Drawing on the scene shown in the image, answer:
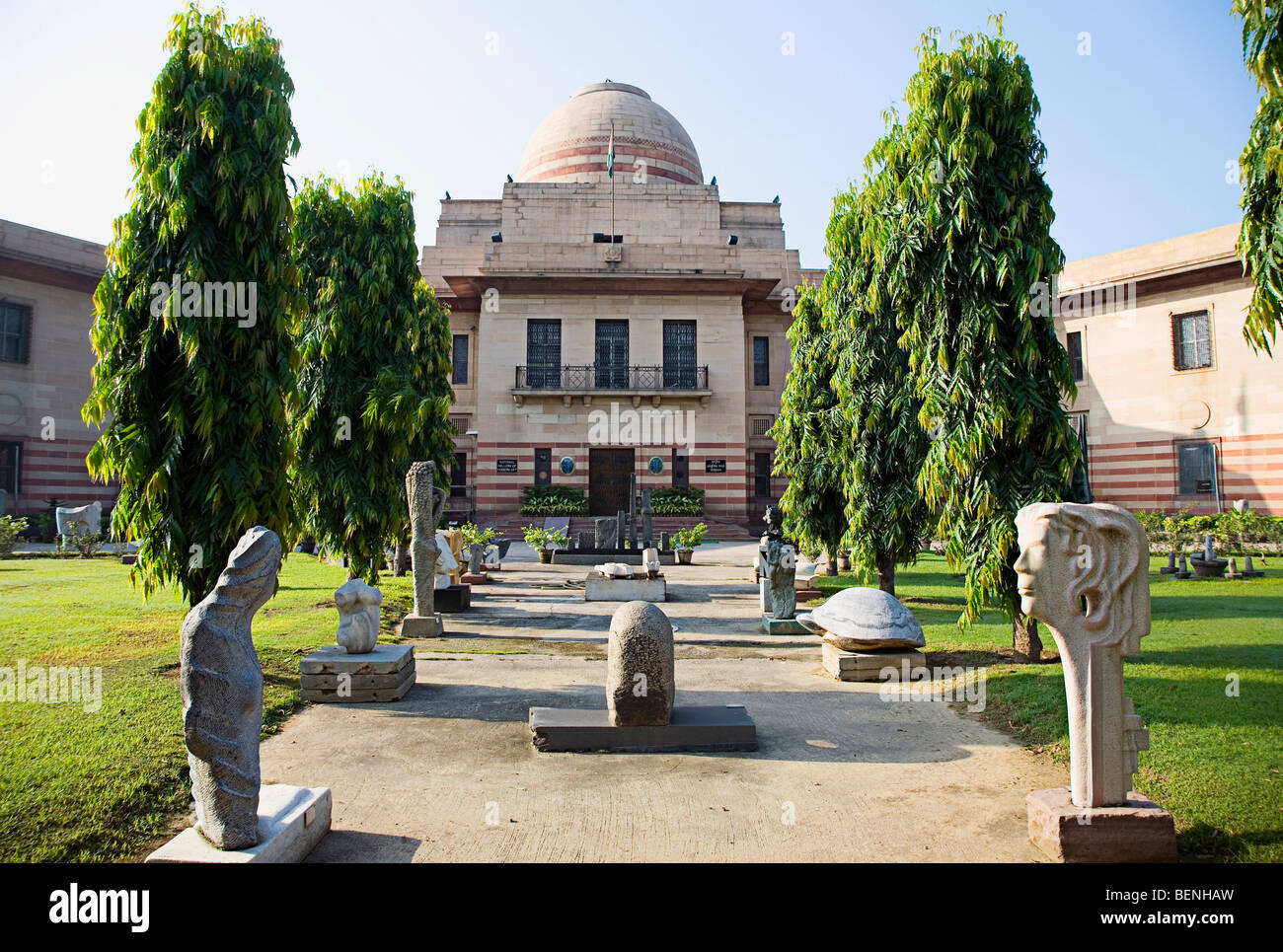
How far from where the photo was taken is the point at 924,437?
14.1m

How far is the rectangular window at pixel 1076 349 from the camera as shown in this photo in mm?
31234

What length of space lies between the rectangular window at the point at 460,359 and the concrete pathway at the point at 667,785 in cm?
3077

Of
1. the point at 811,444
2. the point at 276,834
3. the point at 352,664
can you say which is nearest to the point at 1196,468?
the point at 811,444

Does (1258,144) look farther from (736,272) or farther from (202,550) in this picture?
(736,272)

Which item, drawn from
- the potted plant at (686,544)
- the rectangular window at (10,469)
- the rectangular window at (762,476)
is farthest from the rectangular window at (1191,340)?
the rectangular window at (10,469)

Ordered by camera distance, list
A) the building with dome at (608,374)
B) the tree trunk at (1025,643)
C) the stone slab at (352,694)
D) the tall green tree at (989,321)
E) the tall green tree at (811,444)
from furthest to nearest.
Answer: the building with dome at (608,374) → the tall green tree at (811,444) → the tree trunk at (1025,643) → the tall green tree at (989,321) → the stone slab at (352,694)

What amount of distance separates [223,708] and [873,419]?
40.5 feet

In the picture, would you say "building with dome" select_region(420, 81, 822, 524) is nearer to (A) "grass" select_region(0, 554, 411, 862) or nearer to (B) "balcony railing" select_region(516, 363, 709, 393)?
(B) "balcony railing" select_region(516, 363, 709, 393)

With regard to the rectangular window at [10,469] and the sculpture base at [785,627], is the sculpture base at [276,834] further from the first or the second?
the rectangular window at [10,469]

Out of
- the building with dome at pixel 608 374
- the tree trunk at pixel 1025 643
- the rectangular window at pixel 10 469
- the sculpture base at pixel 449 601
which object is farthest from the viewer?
the building with dome at pixel 608 374

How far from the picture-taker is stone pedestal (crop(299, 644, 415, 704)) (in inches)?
334

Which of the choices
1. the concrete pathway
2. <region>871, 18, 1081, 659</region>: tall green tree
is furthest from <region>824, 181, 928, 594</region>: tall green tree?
the concrete pathway

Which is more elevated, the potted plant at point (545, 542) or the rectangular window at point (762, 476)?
the rectangular window at point (762, 476)

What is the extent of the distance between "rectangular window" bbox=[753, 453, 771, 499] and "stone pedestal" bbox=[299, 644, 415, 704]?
103ft
